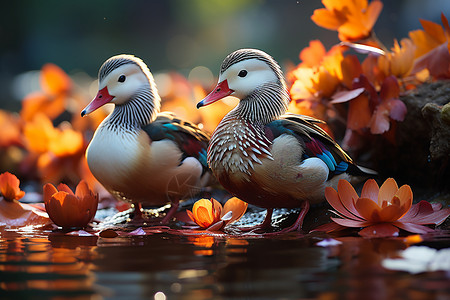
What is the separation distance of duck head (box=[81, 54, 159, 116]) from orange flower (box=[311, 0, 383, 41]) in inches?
41.4

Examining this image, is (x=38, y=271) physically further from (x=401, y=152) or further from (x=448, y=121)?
(x=401, y=152)

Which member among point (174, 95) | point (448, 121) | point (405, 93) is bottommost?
point (448, 121)

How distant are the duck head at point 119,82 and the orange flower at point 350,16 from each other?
1.05 metres

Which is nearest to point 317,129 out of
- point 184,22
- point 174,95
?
point 174,95

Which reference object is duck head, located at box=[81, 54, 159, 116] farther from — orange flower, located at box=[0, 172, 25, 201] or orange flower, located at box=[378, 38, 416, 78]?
orange flower, located at box=[378, 38, 416, 78]

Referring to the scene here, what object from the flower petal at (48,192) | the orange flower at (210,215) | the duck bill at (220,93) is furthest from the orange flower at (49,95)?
the orange flower at (210,215)

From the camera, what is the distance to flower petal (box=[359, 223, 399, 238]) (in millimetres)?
2209

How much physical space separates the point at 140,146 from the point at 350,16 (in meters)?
1.38

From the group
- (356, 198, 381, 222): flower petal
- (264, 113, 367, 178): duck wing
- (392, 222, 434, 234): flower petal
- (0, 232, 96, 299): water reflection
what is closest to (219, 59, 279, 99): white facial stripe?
(264, 113, 367, 178): duck wing

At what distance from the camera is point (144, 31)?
608 inches

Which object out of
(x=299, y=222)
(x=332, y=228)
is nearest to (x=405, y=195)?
(x=332, y=228)

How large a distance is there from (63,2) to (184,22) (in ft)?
11.8

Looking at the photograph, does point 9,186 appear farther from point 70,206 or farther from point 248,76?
point 248,76

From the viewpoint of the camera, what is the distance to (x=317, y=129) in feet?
9.32
